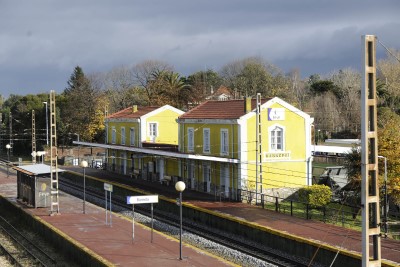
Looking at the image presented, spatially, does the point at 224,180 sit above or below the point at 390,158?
below

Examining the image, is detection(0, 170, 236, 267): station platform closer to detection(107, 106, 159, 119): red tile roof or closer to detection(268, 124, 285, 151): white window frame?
detection(268, 124, 285, 151): white window frame

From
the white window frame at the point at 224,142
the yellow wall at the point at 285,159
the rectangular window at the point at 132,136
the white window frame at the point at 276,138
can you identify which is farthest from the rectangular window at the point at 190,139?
the rectangular window at the point at 132,136

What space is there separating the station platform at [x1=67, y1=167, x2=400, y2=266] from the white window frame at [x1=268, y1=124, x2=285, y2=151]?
4.44m

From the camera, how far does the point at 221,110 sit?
3338 cm

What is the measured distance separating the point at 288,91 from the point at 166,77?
52.4 feet

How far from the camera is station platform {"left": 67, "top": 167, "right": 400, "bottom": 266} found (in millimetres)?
18344

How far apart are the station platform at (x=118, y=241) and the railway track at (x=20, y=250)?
3.67 ft

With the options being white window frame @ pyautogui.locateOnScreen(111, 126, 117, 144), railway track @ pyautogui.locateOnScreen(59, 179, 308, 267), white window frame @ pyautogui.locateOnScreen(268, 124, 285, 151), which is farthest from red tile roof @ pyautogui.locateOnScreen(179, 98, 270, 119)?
white window frame @ pyautogui.locateOnScreen(111, 126, 117, 144)

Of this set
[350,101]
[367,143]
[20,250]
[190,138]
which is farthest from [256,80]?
[367,143]

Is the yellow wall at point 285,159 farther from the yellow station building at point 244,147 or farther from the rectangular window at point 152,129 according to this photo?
the rectangular window at point 152,129

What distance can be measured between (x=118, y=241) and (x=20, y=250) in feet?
16.4

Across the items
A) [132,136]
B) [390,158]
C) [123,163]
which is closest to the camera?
[390,158]

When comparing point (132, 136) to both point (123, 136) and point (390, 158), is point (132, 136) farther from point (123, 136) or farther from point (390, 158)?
point (390, 158)

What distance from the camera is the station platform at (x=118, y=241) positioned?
17062mm
